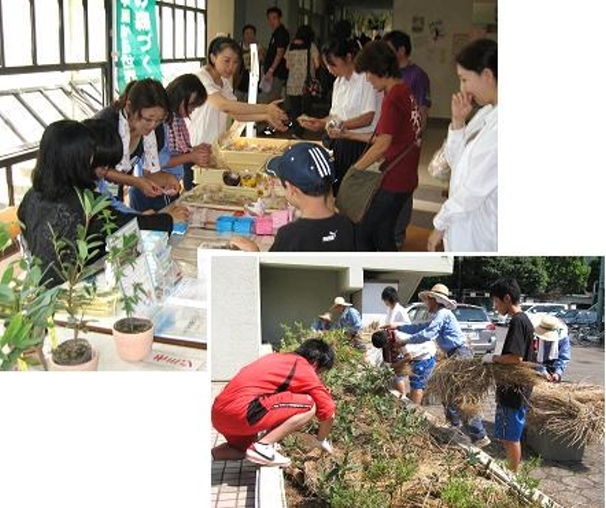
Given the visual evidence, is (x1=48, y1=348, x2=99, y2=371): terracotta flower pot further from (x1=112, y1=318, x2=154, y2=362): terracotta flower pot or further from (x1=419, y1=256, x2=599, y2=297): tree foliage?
(x1=419, y1=256, x2=599, y2=297): tree foliage

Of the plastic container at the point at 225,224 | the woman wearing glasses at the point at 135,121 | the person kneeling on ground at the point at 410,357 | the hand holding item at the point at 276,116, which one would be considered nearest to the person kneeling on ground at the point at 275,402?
the person kneeling on ground at the point at 410,357

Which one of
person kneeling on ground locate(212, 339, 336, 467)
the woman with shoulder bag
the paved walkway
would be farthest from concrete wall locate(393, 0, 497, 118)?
the paved walkway

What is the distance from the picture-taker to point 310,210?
6.70 feet

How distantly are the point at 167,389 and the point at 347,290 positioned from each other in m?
0.49

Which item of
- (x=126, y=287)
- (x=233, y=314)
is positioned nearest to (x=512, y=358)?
(x=233, y=314)

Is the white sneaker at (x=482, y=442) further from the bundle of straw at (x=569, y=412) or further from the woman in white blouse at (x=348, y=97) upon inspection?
the woman in white blouse at (x=348, y=97)

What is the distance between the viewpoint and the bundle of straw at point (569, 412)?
6.26ft

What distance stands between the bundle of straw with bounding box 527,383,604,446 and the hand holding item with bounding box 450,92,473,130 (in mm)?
693

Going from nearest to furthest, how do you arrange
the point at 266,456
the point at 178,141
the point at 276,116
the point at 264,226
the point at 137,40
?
the point at 266,456 → the point at 264,226 → the point at 137,40 → the point at 178,141 → the point at 276,116

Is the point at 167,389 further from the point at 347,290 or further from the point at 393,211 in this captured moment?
the point at 393,211

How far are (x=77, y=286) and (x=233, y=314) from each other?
0.38 m

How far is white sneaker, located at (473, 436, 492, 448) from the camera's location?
1.93 metres

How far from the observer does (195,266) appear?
228cm

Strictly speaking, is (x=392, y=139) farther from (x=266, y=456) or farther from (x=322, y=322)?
(x=266, y=456)
